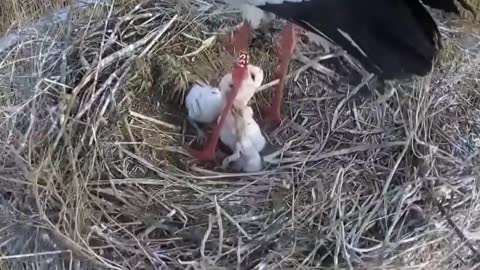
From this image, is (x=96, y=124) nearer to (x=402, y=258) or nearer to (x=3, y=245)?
(x=3, y=245)

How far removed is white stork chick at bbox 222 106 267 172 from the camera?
175 cm

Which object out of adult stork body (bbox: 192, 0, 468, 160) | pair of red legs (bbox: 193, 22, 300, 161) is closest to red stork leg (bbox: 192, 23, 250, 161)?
pair of red legs (bbox: 193, 22, 300, 161)

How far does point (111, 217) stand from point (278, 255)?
308 mm

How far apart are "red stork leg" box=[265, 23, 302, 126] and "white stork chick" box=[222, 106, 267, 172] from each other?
10 cm

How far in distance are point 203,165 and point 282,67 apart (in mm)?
276

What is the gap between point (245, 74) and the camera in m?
1.82

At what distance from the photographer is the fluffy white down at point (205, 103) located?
6.04 feet

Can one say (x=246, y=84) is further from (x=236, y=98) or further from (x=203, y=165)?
(x=203, y=165)

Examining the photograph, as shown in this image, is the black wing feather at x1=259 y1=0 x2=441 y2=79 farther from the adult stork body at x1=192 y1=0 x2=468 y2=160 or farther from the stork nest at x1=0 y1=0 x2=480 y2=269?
the stork nest at x1=0 y1=0 x2=480 y2=269

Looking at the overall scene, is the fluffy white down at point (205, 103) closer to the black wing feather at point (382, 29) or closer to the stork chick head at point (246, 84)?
the stork chick head at point (246, 84)

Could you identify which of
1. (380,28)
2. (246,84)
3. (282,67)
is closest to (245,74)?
(246,84)

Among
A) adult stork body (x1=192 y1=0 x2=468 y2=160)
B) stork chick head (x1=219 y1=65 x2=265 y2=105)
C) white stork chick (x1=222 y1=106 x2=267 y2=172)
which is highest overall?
adult stork body (x1=192 y1=0 x2=468 y2=160)

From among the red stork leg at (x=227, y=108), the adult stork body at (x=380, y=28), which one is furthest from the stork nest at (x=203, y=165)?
the adult stork body at (x=380, y=28)

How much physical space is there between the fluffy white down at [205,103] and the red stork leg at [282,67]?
0.12 m
